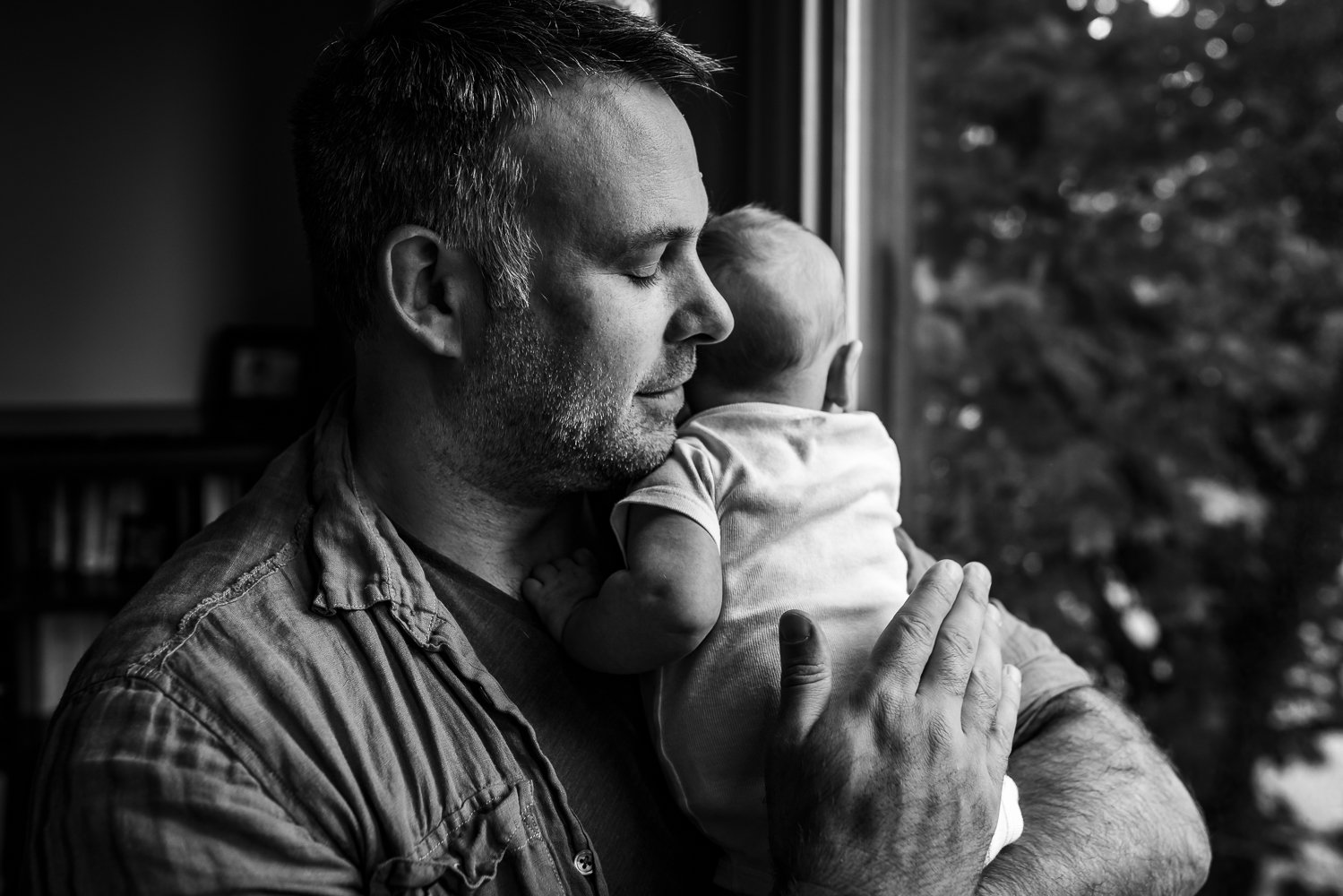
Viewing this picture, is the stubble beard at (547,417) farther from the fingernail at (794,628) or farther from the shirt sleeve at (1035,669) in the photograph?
the shirt sleeve at (1035,669)

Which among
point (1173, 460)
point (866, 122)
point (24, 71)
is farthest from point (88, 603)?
point (1173, 460)

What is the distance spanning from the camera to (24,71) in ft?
12.3

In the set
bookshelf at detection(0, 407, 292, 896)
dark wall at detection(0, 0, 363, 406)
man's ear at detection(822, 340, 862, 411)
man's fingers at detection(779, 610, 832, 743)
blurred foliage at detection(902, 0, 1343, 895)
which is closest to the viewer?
man's fingers at detection(779, 610, 832, 743)

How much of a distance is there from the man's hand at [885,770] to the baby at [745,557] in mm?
58

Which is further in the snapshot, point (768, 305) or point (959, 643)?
point (768, 305)

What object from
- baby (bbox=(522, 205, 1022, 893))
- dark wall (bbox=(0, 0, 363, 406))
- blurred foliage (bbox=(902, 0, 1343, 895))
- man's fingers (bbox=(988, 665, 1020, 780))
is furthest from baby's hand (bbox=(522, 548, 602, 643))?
dark wall (bbox=(0, 0, 363, 406))

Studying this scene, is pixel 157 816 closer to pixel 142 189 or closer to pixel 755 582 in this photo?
pixel 755 582

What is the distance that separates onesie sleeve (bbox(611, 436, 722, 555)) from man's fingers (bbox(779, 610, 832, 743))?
0.39ft

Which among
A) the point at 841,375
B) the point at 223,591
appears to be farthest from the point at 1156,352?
the point at 223,591

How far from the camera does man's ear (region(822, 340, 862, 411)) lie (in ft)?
4.30

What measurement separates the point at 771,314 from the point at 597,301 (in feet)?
0.62

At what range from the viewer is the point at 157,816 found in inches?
36.2

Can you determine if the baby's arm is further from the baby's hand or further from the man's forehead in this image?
the man's forehead

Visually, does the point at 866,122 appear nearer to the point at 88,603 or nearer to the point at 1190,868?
the point at 1190,868
